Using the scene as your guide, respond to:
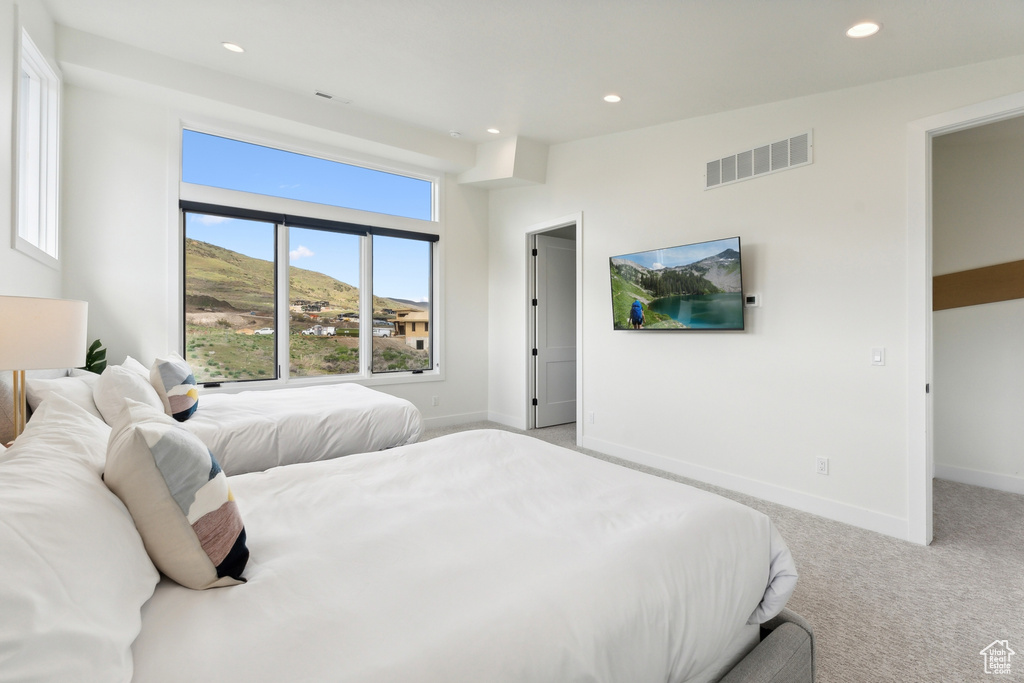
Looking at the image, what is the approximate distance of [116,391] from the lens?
2.28 metres

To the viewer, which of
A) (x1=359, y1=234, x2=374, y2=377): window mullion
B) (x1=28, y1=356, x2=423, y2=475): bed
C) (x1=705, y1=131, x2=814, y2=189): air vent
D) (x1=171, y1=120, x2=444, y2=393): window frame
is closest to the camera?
(x1=28, y1=356, x2=423, y2=475): bed

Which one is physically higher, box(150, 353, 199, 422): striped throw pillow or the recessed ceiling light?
the recessed ceiling light

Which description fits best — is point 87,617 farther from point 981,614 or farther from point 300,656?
point 981,614

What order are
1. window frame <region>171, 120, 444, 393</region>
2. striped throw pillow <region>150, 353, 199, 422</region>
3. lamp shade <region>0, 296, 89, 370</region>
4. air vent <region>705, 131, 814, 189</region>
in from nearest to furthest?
lamp shade <region>0, 296, 89, 370</region>, striped throw pillow <region>150, 353, 199, 422</region>, air vent <region>705, 131, 814, 189</region>, window frame <region>171, 120, 444, 393</region>

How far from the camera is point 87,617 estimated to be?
778 millimetres

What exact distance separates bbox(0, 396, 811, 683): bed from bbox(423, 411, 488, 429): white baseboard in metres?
3.72

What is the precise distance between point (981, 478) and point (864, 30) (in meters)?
3.47

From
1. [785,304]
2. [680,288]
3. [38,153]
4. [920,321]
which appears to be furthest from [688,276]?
[38,153]

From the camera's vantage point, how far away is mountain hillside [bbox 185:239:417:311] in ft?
13.6

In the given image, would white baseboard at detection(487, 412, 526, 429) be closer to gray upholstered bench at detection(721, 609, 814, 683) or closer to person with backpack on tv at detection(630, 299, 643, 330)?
person with backpack on tv at detection(630, 299, 643, 330)

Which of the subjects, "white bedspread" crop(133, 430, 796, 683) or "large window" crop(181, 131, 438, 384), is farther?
"large window" crop(181, 131, 438, 384)

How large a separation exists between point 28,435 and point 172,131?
3.66 m

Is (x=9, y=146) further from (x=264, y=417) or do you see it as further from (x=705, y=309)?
(x=705, y=309)

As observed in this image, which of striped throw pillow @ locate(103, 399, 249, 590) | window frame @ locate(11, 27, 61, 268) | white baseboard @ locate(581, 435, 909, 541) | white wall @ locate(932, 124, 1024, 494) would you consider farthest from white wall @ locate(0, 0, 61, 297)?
white wall @ locate(932, 124, 1024, 494)
